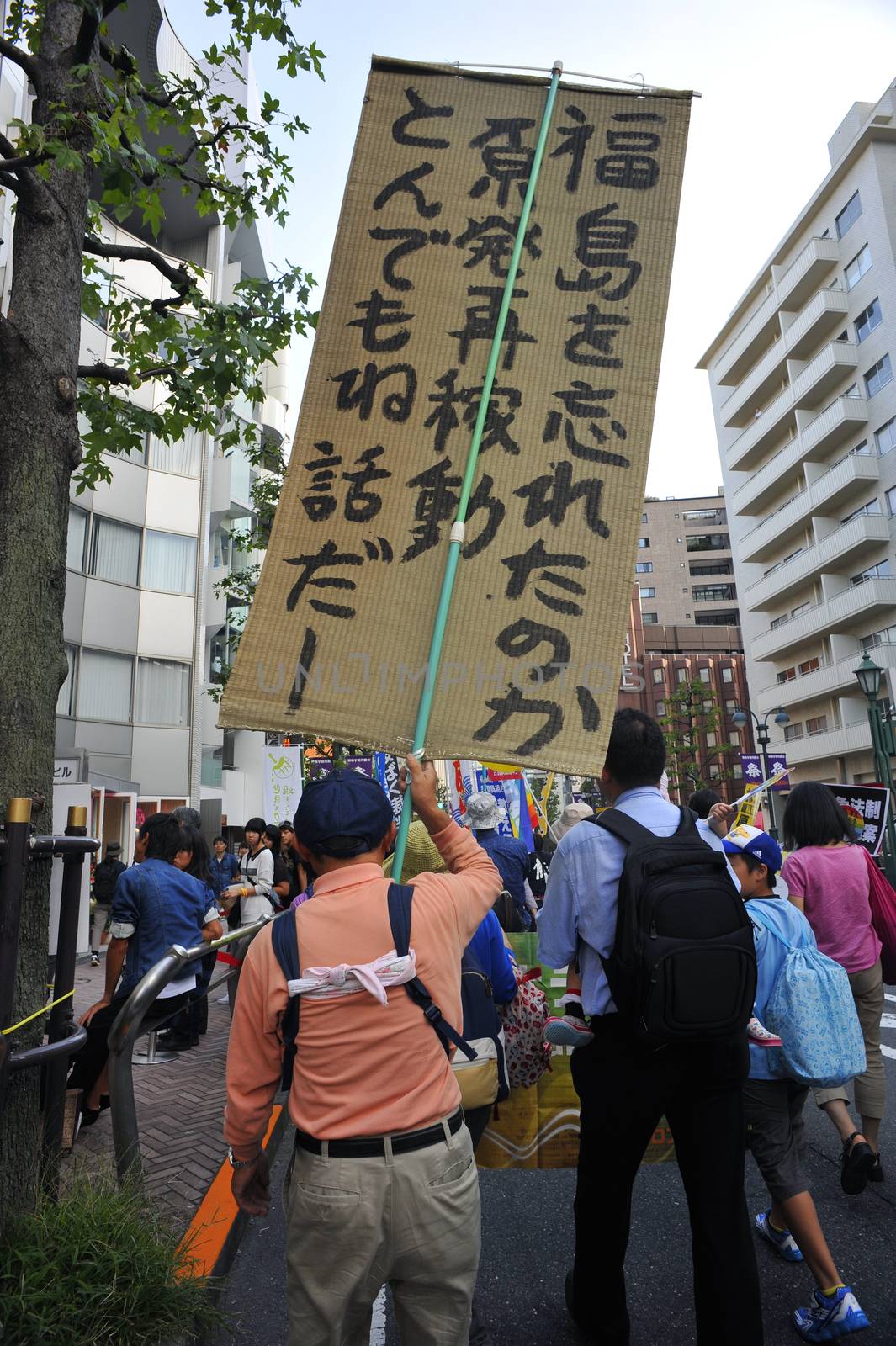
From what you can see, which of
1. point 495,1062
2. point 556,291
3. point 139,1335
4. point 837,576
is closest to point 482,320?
point 556,291

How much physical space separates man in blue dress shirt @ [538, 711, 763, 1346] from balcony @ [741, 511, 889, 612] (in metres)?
38.7

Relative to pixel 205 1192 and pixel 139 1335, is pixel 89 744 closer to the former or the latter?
pixel 205 1192

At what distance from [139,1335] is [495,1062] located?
52.0 inches

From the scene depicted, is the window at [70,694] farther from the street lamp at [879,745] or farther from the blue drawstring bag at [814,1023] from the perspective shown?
the blue drawstring bag at [814,1023]

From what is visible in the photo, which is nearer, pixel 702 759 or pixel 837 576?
pixel 837 576

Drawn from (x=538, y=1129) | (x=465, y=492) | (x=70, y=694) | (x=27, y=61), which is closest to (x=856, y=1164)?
(x=538, y=1129)

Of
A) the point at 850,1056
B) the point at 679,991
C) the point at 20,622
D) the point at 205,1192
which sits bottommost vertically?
the point at 205,1192

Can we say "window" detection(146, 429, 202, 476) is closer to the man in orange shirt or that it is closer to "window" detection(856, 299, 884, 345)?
the man in orange shirt

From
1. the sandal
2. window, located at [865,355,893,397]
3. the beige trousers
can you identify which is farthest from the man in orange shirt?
window, located at [865,355,893,397]

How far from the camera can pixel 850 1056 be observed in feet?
11.2

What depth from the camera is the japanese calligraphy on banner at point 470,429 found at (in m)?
2.73

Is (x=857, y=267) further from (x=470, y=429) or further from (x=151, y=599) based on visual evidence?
(x=470, y=429)

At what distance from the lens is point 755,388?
46000mm

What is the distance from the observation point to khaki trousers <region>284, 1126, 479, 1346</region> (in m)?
2.06
